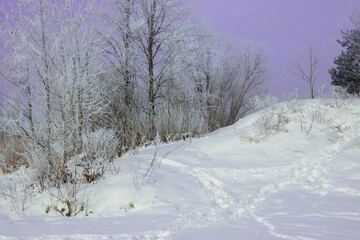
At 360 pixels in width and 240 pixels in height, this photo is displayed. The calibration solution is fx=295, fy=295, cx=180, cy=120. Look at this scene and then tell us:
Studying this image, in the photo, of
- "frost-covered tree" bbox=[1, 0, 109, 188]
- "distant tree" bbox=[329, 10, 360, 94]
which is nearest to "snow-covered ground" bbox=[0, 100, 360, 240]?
"frost-covered tree" bbox=[1, 0, 109, 188]

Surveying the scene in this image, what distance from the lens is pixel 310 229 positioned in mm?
2584

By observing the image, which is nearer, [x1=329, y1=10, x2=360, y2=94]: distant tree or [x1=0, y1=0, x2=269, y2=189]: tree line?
[x1=0, y1=0, x2=269, y2=189]: tree line

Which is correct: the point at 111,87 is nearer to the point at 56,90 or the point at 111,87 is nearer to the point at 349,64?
the point at 56,90

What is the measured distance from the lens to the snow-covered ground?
8.93ft

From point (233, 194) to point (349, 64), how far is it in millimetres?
18045

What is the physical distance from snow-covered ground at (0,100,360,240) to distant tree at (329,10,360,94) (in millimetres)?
13300

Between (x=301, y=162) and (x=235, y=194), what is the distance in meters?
2.02

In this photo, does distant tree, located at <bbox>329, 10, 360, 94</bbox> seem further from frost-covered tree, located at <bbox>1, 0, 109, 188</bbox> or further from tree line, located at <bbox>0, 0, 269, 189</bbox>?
frost-covered tree, located at <bbox>1, 0, 109, 188</bbox>

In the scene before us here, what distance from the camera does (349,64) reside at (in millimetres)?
18375

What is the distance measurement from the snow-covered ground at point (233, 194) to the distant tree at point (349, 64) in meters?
13.3

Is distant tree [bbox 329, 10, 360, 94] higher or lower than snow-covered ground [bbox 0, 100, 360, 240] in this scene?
higher

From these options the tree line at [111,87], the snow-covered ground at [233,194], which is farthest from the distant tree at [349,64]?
the snow-covered ground at [233,194]

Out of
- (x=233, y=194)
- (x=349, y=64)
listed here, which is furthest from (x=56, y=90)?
(x=349, y=64)

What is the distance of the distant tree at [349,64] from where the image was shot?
1795cm
